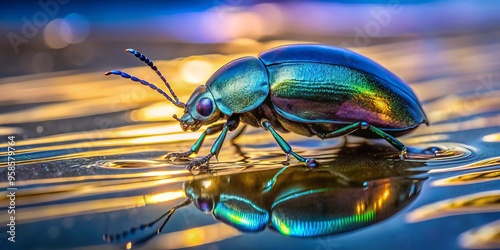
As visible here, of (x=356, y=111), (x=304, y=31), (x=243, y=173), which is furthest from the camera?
(x=304, y=31)

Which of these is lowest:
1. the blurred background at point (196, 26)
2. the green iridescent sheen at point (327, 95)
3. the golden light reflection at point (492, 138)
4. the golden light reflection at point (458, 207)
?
the golden light reflection at point (458, 207)

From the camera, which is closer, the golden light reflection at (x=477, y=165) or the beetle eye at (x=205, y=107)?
the golden light reflection at (x=477, y=165)

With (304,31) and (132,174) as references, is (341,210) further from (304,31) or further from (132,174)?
(304,31)

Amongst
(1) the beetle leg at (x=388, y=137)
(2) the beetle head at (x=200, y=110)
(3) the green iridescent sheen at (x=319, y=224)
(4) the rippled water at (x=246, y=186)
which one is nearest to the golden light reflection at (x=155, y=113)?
(4) the rippled water at (x=246, y=186)

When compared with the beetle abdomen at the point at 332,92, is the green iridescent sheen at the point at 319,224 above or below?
below

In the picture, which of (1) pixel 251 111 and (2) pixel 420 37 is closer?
(1) pixel 251 111

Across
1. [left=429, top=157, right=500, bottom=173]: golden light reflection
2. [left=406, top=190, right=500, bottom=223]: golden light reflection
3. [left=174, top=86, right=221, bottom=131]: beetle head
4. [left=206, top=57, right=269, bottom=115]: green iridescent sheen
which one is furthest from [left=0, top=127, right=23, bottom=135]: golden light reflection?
[left=406, top=190, right=500, bottom=223]: golden light reflection

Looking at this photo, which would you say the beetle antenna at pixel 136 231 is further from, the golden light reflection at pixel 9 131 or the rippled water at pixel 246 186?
the golden light reflection at pixel 9 131

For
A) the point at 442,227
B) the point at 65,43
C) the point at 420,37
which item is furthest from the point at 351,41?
the point at 442,227
